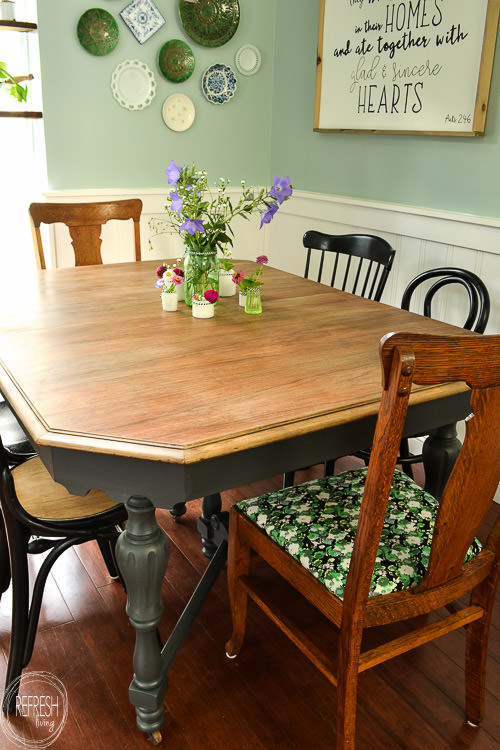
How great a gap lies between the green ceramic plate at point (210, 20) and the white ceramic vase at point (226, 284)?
188 cm

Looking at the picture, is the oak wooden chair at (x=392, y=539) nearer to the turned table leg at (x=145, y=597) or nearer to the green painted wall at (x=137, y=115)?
the turned table leg at (x=145, y=597)

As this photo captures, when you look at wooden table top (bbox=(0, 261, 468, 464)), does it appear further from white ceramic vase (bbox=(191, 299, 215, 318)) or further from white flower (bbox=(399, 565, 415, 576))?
white flower (bbox=(399, 565, 415, 576))

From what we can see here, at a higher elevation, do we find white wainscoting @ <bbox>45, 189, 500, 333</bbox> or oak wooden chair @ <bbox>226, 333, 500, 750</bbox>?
white wainscoting @ <bbox>45, 189, 500, 333</bbox>

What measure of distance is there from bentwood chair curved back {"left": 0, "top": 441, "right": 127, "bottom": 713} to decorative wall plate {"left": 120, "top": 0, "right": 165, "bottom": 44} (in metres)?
2.55

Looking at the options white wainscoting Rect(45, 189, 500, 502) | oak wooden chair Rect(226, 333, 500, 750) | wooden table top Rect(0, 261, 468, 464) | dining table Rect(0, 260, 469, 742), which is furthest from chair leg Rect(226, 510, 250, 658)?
white wainscoting Rect(45, 189, 500, 502)

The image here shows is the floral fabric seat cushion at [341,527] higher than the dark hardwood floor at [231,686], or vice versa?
the floral fabric seat cushion at [341,527]

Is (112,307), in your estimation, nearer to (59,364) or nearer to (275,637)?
(59,364)

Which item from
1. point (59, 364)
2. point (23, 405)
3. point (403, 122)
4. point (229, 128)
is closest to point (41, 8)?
point (229, 128)

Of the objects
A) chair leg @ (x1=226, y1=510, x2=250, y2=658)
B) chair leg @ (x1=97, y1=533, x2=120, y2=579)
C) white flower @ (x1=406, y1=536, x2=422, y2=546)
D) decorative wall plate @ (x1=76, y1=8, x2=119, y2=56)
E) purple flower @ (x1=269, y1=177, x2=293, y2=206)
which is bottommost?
chair leg @ (x1=97, y1=533, x2=120, y2=579)

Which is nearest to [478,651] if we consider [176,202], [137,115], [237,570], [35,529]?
[237,570]

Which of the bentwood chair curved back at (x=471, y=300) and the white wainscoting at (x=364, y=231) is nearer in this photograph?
the bentwood chair curved back at (x=471, y=300)

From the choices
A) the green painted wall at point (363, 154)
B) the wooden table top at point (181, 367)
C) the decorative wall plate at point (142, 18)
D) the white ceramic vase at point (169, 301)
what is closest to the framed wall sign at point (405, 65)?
the green painted wall at point (363, 154)

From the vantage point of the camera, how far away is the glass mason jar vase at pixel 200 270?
199 centimetres

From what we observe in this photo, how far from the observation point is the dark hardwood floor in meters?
1.52
